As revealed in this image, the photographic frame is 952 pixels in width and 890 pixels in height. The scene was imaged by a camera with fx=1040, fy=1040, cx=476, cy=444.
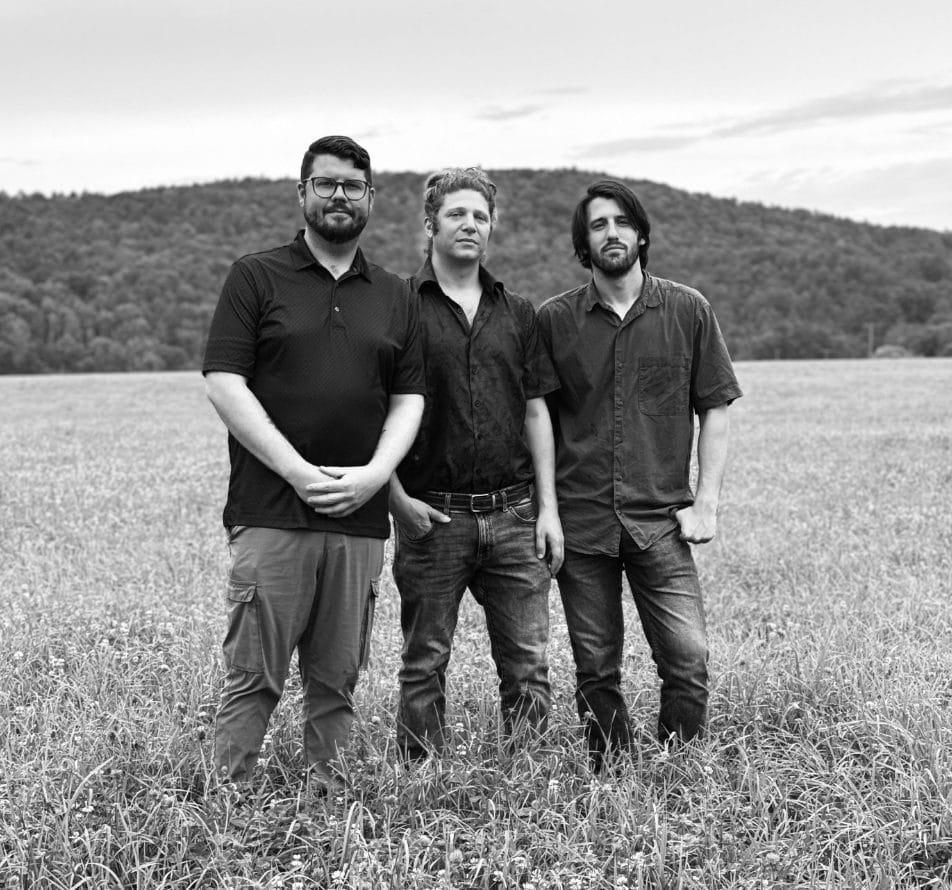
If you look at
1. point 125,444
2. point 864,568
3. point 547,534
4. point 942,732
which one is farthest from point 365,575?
point 125,444

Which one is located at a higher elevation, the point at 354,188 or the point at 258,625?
the point at 354,188

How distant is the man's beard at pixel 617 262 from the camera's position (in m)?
4.41

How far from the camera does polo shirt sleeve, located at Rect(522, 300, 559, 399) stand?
14.6 ft

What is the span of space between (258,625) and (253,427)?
0.75 metres

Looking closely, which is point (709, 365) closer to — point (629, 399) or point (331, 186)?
point (629, 399)

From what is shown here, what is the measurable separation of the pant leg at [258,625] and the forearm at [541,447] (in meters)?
1.08

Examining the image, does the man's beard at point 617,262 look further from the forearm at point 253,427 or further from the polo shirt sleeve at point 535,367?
the forearm at point 253,427

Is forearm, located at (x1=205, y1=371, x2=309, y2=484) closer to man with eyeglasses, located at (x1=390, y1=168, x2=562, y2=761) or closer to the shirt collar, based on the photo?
man with eyeglasses, located at (x1=390, y1=168, x2=562, y2=761)

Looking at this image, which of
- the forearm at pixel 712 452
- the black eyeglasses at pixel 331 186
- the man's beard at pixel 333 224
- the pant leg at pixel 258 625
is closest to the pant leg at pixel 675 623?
the forearm at pixel 712 452

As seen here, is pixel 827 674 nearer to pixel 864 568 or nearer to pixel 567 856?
pixel 567 856

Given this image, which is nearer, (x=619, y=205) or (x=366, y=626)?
(x=366, y=626)

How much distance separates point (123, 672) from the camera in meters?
5.57

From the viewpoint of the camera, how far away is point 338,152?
3.98 m

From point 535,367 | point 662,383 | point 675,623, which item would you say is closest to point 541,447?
point 535,367
